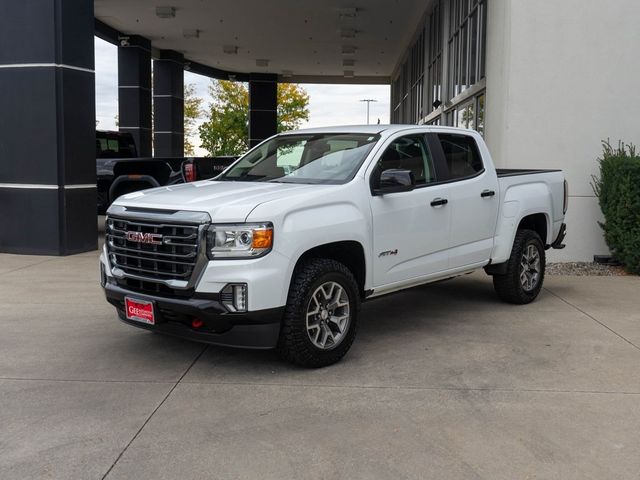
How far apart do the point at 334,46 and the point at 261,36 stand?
11.7 ft

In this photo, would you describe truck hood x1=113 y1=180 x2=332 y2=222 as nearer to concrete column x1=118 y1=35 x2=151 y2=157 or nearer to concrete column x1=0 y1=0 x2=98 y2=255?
concrete column x1=0 y1=0 x2=98 y2=255

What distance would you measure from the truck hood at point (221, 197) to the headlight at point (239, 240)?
7cm

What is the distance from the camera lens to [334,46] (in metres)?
28.8

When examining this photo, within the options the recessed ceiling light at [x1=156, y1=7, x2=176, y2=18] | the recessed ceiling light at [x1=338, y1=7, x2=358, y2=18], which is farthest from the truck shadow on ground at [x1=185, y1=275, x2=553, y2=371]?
the recessed ceiling light at [x1=156, y1=7, x2=176, y2=18]

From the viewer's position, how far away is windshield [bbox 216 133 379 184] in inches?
226

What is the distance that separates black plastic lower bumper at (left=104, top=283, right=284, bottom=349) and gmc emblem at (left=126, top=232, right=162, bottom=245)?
402 millimetres

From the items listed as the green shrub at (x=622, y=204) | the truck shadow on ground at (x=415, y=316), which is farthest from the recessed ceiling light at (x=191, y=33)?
the truck shadow on ground at (x=415, y=316)

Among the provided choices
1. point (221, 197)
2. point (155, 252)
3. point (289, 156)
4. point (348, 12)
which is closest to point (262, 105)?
point (348, 12)

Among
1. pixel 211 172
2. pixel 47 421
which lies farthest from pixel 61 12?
pixel 47 421

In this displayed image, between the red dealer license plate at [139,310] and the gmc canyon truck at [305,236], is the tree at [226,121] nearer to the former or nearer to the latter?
the gmc canyon truck at [305,236]

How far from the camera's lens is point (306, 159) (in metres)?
6.09

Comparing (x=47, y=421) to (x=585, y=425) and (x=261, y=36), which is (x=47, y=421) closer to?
(x=585, y=425)

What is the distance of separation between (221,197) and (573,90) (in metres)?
7.16

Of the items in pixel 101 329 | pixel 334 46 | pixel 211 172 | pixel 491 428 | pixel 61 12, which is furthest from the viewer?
pixel 334 46
